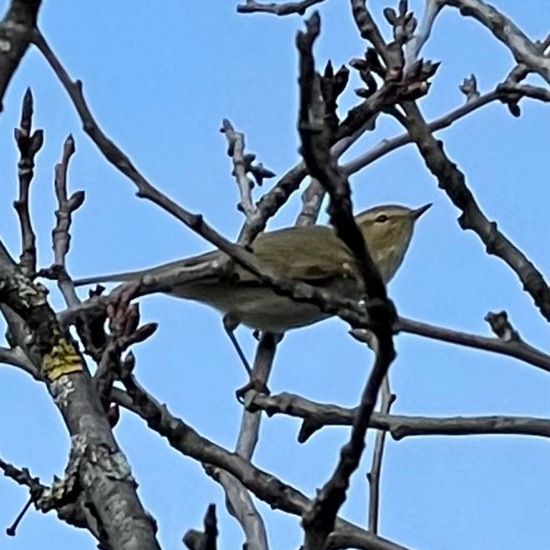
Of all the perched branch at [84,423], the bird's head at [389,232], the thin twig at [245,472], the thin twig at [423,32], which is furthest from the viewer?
the bird's head at [389,232]

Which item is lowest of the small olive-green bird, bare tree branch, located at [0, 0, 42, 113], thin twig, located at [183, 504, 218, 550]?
thin twig, located at [183, 504, 218, 550]

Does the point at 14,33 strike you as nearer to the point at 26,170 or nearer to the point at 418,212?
the point at 26,170

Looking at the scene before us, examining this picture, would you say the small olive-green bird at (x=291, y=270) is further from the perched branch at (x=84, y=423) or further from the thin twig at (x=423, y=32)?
the perched branch at (x=84, y=423)

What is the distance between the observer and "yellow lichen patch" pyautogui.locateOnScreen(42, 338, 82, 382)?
231cm

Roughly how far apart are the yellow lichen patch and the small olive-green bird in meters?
2.41

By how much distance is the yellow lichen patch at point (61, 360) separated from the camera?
231cm

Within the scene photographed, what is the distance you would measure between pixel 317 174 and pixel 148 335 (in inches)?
61.9

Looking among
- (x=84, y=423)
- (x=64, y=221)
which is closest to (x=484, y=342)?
(x=84, y=423)

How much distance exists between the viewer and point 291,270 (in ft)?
20.4

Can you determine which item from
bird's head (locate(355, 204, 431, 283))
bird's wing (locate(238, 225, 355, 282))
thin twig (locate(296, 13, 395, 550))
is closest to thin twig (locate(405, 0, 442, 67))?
bird's wing (locate(238, 225, 355, 282))

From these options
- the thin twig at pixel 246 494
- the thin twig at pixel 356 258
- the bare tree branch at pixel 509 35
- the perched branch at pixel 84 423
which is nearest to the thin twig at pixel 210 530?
the thin twig at pixel 356 258

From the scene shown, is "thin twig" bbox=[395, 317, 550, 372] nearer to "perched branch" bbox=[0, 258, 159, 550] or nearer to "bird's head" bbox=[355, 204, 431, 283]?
"perched branch" bbox=[0, 258, 159, 550]

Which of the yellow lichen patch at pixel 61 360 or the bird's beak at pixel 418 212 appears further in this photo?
the bird's beak at pixel 418 212

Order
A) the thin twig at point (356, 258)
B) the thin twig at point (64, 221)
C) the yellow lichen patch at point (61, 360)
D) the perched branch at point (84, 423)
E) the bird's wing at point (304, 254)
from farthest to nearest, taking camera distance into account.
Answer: the bird's wing at point (304, 254) < the thin twig at point (64, 221) < the yellow lichen patch at point (61, 360) < the perched branch at point (84, 423) < the thin twig at point (356, 258)
